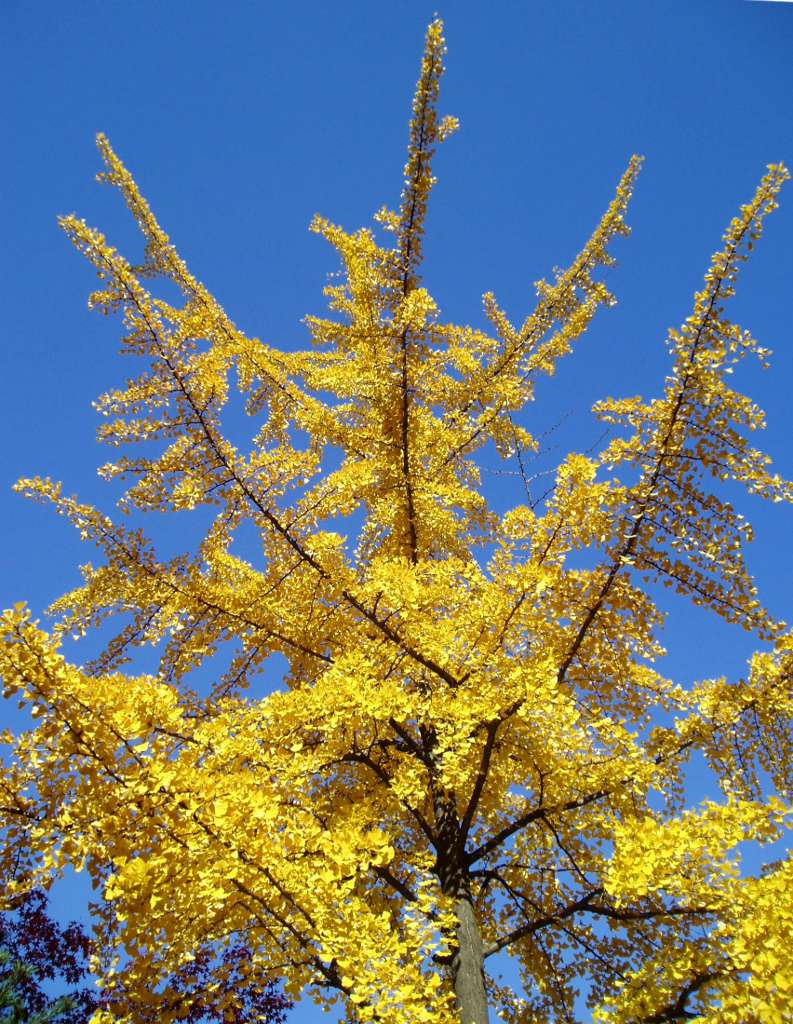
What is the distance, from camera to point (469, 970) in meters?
3.89

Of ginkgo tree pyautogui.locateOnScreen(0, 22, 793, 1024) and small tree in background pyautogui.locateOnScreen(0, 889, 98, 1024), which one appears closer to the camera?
ginkgo tree pyautogui.locateOnScreen(0, 22, 793, 1024)

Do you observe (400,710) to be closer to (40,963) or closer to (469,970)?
(469,970)

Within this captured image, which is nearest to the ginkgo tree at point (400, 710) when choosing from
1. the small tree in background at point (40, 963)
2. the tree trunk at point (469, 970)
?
the tree trunk at point (469, 970)

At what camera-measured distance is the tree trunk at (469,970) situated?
146 inches

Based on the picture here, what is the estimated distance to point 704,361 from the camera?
3588mm

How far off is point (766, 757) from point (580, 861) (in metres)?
1.47

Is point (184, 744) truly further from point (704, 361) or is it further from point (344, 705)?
point (704, 361)

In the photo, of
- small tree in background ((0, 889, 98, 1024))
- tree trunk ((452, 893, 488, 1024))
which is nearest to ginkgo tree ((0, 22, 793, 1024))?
tree trunk ((452, 893, 488, 1024))

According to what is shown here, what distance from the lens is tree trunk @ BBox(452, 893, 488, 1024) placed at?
3701mm

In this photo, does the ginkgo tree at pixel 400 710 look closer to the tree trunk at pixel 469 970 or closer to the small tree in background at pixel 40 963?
the tree trunk at pixel 469 970

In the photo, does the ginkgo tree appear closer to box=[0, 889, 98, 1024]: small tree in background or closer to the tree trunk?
the tree trunk

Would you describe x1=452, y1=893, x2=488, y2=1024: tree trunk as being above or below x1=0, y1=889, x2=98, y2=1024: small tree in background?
below

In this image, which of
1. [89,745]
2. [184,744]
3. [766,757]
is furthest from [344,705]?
[766,757]

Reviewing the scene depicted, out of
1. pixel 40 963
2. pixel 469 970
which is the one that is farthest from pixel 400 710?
pixel 40 963
